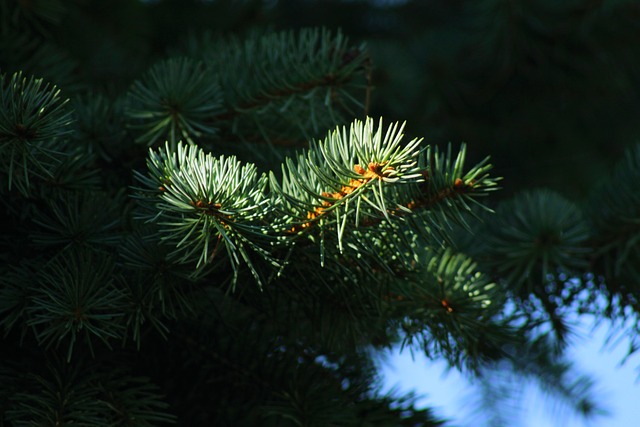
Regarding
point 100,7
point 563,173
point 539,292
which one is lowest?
point 539,292

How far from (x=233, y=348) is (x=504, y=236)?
297mm

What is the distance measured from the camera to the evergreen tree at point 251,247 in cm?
50

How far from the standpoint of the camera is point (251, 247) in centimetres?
50

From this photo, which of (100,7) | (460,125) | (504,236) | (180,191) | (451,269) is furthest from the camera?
(460,125)

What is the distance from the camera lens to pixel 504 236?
0.75 meters

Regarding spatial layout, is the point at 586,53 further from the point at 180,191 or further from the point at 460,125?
the point at 180,191

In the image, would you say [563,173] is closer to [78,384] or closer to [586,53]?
[586,53]

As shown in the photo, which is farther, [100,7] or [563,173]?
[563,173]

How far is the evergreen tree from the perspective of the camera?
50cm

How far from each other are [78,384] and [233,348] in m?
0.14

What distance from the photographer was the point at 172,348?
0.64 metres

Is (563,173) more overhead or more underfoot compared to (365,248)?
more overhead

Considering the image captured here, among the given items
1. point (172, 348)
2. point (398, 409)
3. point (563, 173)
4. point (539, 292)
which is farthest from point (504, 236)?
point (563, 173)

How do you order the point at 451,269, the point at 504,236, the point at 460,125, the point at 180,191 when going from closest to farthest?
1. the point at 180,191
2. the point at 451,269
3. the point at 504,236
4. the point at 460,125
